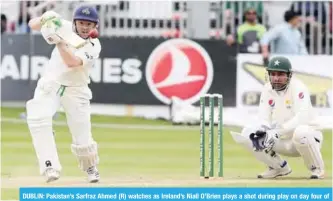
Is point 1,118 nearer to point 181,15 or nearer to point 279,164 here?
point 181,15

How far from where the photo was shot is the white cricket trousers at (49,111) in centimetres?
1253

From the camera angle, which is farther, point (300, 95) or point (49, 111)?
point (300, 95)

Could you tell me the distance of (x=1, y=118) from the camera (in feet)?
72.7

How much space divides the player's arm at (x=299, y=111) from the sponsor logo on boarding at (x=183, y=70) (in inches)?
363

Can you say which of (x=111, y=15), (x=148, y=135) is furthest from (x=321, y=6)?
(x=148, y=135)

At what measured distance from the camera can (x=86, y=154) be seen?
12977mm

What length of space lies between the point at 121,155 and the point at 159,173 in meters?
2.57

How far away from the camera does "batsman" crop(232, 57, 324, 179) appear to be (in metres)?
13.3

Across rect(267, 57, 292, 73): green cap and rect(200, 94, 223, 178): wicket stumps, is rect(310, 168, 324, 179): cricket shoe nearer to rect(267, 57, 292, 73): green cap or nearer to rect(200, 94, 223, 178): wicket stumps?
rect(200, 94, 223, 178): wicket stumps

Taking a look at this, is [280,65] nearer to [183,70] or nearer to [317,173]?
[317,173]

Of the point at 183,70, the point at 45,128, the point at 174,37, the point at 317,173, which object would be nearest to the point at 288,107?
the point at 317,173

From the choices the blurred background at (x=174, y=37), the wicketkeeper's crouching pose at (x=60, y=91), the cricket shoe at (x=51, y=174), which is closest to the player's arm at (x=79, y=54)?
the wicketkeeper's crouching pose at (x=60, y=91)

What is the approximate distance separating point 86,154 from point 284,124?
2.04 metres

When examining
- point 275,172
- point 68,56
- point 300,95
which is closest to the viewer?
point 68,56
